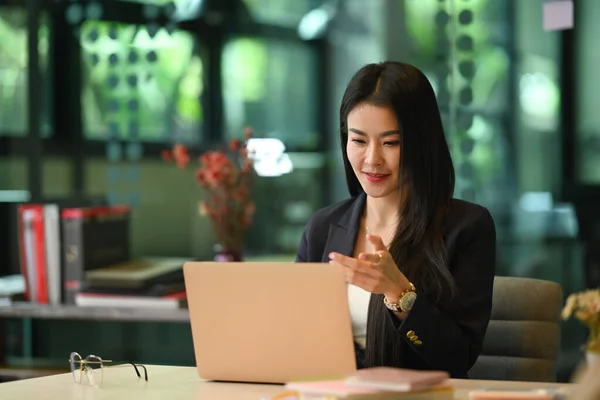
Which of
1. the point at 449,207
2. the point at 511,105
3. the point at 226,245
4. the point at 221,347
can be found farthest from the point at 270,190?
the point at 221,347

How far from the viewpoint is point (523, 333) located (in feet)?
7.95

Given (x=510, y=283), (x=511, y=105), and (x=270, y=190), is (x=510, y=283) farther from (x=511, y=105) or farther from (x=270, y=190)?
(x=270, y=190)

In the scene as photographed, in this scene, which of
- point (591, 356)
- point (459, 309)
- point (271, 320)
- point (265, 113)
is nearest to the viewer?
point (591, 356)

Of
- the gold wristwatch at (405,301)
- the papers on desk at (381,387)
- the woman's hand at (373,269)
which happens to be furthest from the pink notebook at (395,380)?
the gold wristwatch at (405,301)

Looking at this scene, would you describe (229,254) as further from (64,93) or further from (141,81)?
(64,93)

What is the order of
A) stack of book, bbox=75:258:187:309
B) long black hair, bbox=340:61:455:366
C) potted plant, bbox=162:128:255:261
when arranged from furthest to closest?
1. potted plant, bbox=162:128:255:261
2. stack of book, bbox=75:258:187:309
3. long black hair, bbox=340:61:455:366

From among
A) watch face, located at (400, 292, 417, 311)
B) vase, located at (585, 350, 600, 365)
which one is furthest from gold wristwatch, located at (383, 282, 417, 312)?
vase, located at (585, 350, 600, 365)

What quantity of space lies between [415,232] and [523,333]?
0.39 metres

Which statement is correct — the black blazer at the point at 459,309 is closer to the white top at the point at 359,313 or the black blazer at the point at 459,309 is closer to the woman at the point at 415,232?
the woman at the point at 415,232

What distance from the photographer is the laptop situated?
1.80 metres

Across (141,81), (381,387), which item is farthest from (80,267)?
(381,387)

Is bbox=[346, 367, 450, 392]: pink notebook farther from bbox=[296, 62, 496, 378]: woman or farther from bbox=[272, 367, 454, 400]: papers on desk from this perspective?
bbox=[296, 62, 496, 378]: woman

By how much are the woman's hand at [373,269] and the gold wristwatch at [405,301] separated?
7 cm

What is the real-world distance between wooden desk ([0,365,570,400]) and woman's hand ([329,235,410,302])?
25 centimetres
